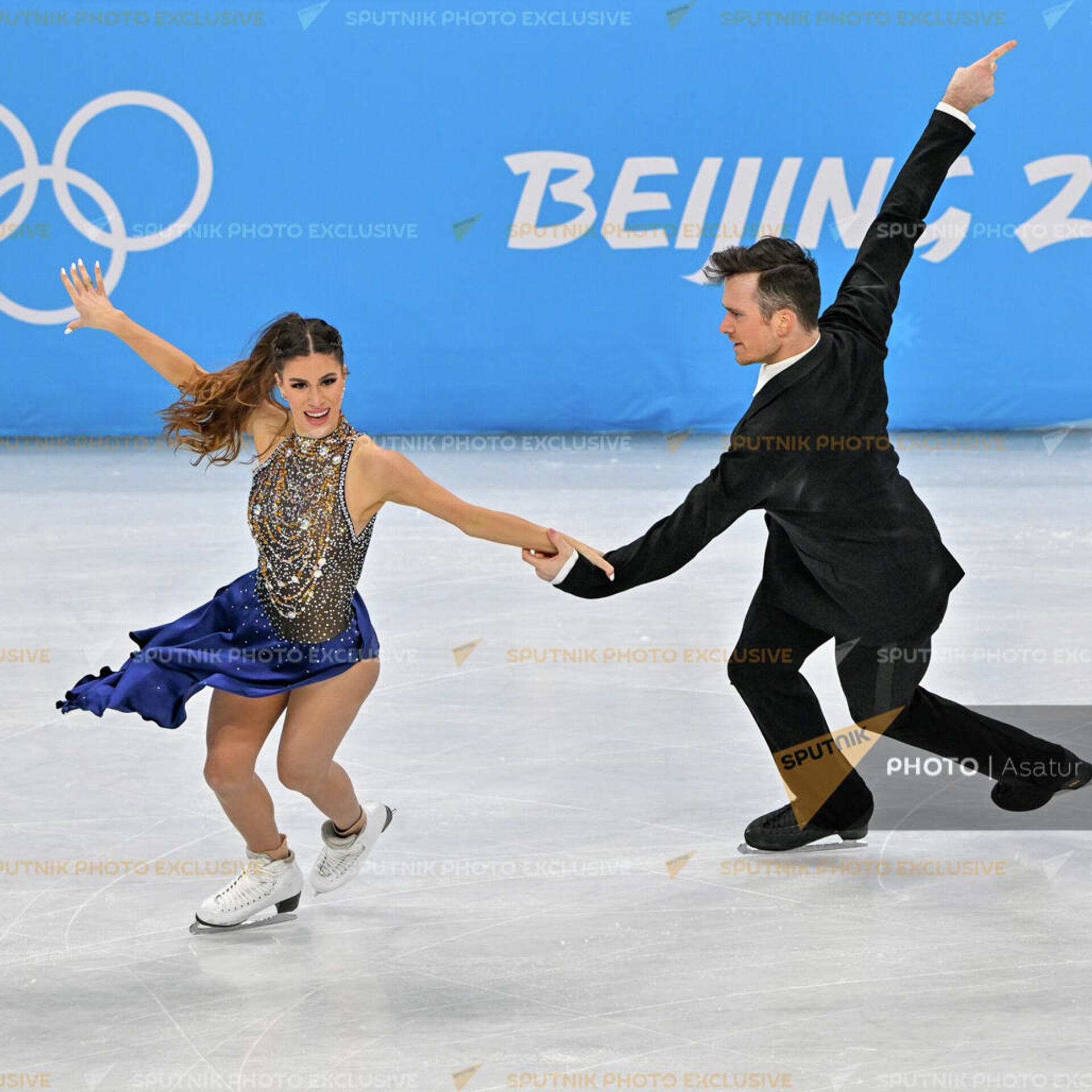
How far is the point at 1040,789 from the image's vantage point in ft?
11.8

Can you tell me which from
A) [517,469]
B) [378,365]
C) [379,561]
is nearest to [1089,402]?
[517,469]

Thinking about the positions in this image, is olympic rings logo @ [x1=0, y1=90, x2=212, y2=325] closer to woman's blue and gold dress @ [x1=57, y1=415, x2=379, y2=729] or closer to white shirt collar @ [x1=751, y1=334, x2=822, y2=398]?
woman's blue and gold dress @ [x1=57, y1=415, x2=379, y2=729]

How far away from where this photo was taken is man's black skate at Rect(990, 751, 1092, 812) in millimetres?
3574

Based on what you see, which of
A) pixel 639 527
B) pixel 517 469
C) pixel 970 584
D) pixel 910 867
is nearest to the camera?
pixel 910 867

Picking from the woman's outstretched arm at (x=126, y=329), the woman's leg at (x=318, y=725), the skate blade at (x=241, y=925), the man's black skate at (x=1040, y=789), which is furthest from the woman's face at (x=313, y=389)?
the man's black skate at (x=1040, y=789)

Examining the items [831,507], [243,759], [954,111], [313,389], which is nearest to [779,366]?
[831,507]

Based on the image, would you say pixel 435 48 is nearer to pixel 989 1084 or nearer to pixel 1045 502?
pixel 1045 502

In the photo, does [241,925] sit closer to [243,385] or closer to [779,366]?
[243,385]

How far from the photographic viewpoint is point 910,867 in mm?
3480

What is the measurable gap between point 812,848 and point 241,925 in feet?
4.03

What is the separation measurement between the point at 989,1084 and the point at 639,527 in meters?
4.80

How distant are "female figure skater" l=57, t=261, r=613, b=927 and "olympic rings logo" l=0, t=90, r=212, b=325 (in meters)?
6.67

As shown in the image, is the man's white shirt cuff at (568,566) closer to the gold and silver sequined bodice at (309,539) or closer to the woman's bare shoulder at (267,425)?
the gold and silver sequined bodice at (309,539)

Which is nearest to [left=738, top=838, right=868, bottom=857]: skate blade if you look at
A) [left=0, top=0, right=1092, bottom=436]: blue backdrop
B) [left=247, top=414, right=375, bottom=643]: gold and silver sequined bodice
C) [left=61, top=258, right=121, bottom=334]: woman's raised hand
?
[left=247, top=414, right=375, bottom=643]: gold and silver sequined bodice
